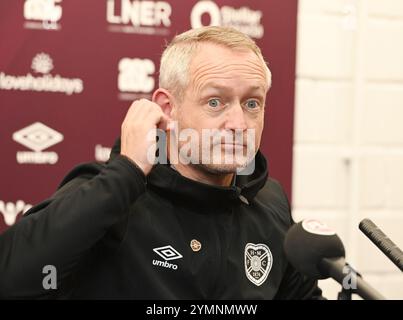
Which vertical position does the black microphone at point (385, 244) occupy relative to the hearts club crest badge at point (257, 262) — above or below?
above

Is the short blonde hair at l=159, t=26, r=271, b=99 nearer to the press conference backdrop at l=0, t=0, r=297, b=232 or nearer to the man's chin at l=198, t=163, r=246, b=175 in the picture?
the man's chin at l=198, t=163, r=246, b=175

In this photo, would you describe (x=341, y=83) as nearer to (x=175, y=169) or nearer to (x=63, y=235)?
(x=175, y=169)

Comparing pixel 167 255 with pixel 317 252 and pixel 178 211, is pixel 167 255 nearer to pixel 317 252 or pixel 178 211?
pixel 178 211

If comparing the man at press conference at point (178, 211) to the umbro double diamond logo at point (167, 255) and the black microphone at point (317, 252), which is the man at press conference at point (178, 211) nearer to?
the umbro double diamond logo at point (167, 255)

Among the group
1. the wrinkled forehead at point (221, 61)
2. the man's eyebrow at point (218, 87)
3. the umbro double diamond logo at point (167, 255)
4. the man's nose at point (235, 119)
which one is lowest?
the umbro double diamond logo at point (167, 255)

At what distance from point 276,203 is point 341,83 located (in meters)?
0.81

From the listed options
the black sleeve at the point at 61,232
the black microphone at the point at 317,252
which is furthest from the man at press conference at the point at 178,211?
the black microphone at the point at 317,252

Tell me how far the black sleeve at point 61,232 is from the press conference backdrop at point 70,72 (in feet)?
2.61

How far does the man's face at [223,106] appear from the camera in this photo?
1.39 meters

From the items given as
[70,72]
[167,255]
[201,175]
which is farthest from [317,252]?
[70,72]

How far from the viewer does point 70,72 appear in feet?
6.57

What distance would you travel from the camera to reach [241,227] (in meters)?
1.49
